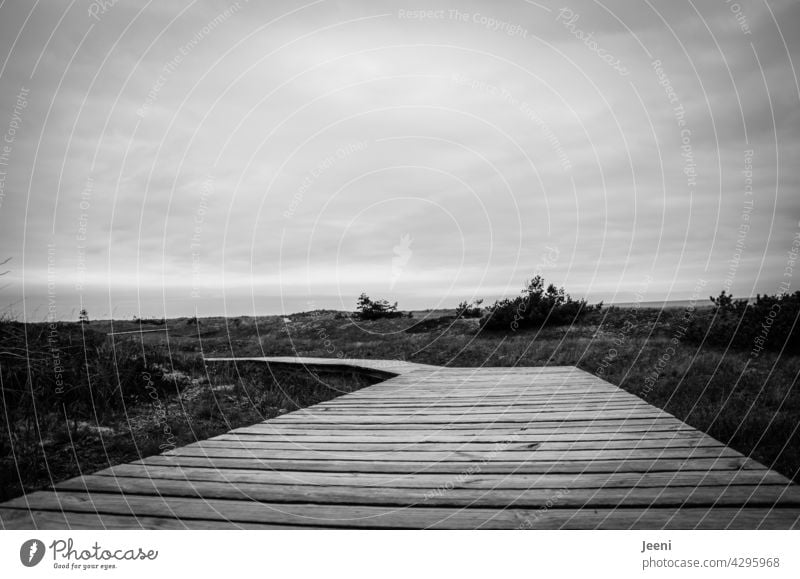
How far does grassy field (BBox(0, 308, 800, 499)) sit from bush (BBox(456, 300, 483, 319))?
3.56 meters

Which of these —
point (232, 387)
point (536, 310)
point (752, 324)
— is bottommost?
point (232, 387)

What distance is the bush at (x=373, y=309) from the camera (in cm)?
1819

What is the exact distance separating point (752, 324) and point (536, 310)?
5329mm

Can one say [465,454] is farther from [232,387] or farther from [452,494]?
[232,387]

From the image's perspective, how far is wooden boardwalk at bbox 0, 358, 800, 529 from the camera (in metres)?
2.18

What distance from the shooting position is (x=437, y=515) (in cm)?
224

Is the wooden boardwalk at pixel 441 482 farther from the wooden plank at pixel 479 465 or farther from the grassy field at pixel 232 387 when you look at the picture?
the grassy field at pixel 232 387

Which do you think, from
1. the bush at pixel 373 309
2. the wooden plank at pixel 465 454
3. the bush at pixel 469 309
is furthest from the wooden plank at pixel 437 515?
the bush at pixel 373 309

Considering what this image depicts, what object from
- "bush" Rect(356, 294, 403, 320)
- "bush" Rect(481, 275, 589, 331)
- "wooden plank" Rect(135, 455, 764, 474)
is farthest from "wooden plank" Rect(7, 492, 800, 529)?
"bush" Rect(356, 294, 403, 320)

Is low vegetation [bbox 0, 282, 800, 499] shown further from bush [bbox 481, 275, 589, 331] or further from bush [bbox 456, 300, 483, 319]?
bush [bbox 456, 300, 483, 319]

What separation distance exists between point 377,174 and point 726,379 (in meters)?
7.15

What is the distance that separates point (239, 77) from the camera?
20.4 feet

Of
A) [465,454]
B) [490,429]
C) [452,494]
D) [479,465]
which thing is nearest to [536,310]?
[490,429]

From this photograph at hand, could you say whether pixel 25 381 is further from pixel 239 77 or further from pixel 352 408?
pixel 239 77
